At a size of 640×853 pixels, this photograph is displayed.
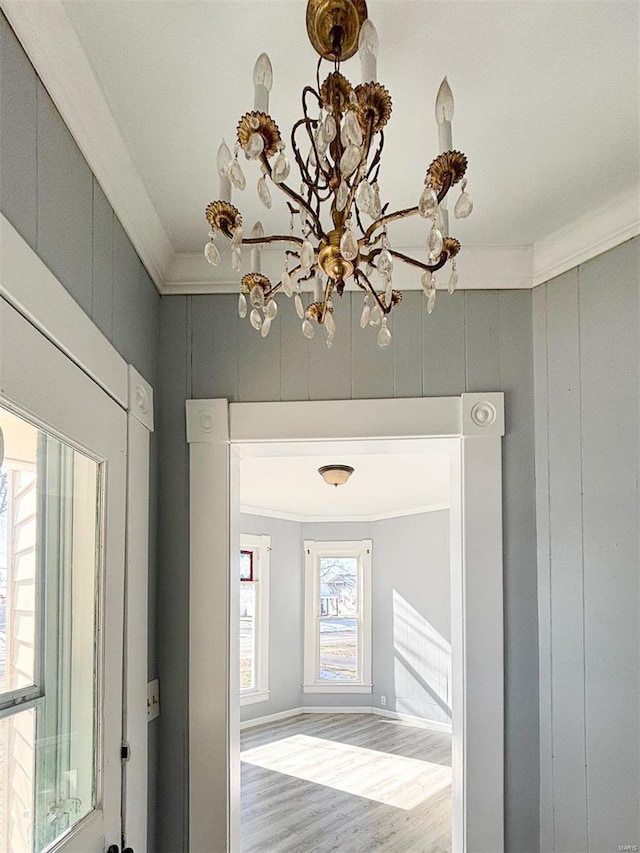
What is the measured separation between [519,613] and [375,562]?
300 inches

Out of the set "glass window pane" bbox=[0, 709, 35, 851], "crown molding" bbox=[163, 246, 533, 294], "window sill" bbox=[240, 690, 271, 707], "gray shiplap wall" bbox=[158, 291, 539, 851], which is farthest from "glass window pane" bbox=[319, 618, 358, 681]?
"glass window pane" bbox=[0, 709, 35, 851]

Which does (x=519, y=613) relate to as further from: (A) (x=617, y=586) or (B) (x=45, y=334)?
(B) (x=45, y=334)

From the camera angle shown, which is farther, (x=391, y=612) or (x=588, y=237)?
(x=391, y=612)

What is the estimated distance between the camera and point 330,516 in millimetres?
10406

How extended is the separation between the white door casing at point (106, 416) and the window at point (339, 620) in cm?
789

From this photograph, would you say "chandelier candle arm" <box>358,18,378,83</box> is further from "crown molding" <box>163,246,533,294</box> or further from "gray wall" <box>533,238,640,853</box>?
"crown molding" <box>163,246,533,294</box>

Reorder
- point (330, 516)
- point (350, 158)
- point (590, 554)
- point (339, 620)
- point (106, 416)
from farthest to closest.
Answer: point (330, 516)
point (339, 620)
point (590, 554)
point (106, 416)
point (350, 158)

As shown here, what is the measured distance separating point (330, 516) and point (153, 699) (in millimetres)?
7830

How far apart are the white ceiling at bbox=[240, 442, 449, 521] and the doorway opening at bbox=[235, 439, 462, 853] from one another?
0.07 feet

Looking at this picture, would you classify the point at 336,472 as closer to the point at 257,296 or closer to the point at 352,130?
the point at 257,296

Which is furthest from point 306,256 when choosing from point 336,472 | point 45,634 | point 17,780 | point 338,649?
point 338,649

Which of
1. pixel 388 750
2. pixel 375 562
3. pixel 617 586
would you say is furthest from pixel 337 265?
pixel 375 562

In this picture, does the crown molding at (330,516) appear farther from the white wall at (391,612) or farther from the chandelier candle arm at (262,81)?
the chandelier candle arm at (262,81)

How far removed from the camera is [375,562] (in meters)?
10.2
